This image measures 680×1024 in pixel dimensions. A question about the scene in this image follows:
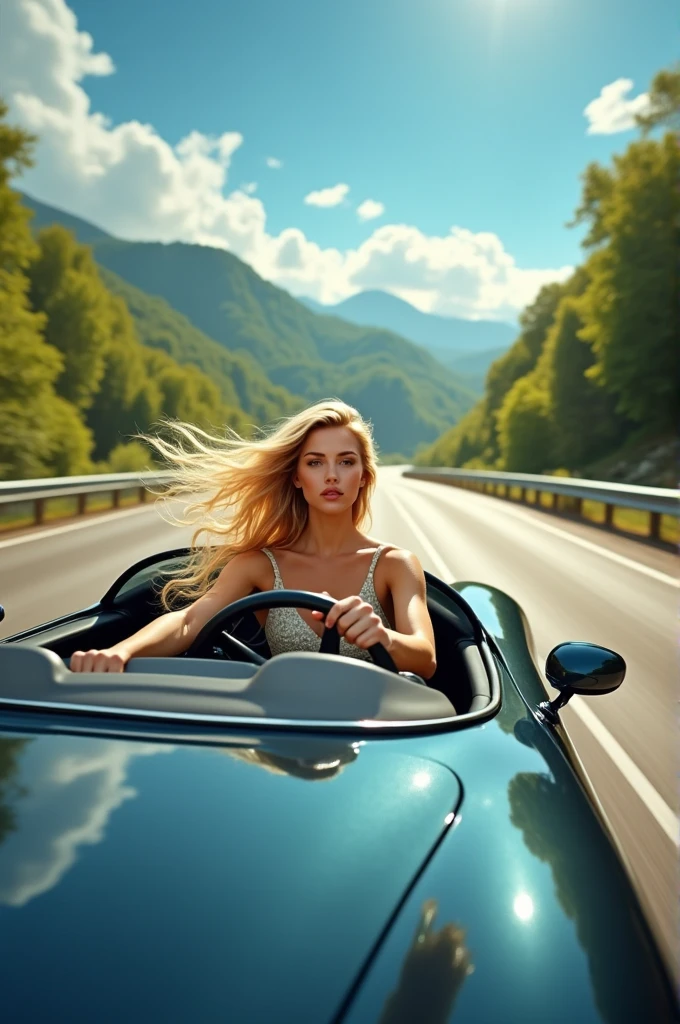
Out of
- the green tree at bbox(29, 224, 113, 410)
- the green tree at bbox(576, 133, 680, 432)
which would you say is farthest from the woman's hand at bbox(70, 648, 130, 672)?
the green tree at bbox(29, 224, 113, 410)

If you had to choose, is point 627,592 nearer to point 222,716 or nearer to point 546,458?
point 222,716

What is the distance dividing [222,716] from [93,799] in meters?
0.39

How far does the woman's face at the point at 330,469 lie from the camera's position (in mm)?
3172

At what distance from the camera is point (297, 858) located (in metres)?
1.46

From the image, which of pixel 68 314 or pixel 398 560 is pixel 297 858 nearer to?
pixel 398 560

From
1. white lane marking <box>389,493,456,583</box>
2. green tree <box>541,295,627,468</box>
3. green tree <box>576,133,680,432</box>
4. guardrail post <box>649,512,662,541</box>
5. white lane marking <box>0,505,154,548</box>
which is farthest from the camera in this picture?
green tree <box>541,295,627,468</box>

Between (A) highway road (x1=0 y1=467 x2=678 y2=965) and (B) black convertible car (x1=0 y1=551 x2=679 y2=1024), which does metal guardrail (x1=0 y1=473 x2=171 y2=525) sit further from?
(B) black convertible car (x1=0 y1=551 x2=679 y2=1024)

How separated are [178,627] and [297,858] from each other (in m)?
1.55

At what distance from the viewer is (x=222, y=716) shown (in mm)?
1945

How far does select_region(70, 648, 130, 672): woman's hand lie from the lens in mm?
2434

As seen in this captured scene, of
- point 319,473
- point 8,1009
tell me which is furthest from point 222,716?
point 319,473

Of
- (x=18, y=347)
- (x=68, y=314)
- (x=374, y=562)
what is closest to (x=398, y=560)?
(x=374, y=562)

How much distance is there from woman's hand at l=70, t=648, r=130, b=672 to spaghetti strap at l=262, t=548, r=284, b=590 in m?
0.83

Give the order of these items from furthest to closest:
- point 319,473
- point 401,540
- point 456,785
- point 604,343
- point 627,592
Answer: point 604,343, point 401,540, point 627,592, point 319,473, point 456,785
